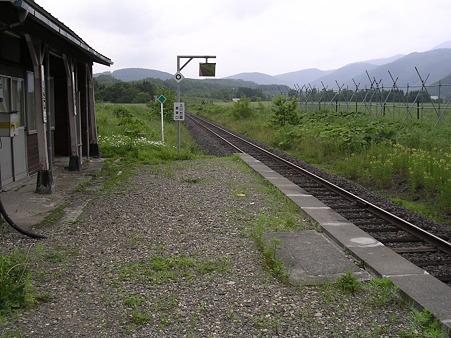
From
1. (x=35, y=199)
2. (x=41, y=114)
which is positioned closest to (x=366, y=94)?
(x=41, y=114)

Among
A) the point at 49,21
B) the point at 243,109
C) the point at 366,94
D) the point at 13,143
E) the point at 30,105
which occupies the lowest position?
A: the point at 13,143

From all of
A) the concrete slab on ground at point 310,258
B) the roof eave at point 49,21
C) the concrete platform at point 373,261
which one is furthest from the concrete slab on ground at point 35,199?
the concrete platform at point 373,261

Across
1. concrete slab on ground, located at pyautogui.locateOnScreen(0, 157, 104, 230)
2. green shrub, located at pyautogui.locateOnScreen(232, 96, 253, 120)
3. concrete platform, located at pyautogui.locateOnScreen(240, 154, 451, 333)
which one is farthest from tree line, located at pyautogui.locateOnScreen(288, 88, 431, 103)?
concrete slab on ground, located at pyautogui.locateOnScreen(0, 157, 104, 230)

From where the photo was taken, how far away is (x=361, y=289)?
4719 mm

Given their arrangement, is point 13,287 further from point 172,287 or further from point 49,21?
point 49,21

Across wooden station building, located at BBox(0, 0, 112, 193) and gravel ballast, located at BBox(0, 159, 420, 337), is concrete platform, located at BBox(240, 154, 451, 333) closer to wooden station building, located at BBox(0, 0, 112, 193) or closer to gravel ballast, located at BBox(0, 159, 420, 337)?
gravel ballast, located at BBox(0, 159, 420, 337)

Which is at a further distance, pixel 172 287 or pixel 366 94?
pixel 366 94

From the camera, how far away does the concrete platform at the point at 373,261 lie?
436 centimetres

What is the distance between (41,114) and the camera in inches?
340

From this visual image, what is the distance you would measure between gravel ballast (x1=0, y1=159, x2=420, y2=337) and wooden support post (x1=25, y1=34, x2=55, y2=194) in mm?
1582

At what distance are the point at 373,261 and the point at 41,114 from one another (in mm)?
6209

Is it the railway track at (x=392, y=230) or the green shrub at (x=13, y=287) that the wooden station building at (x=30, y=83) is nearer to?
the green shrub at (x=13, y=287)

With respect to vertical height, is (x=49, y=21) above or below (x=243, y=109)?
above

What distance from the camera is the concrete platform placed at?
4.36 metres
